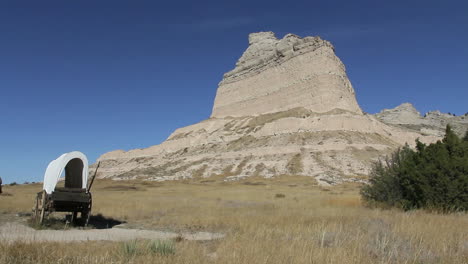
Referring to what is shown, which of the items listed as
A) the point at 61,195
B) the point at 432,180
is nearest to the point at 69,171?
the point at 61,195

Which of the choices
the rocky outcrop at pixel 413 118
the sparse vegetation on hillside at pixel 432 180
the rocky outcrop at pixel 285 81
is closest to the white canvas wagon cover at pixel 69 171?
the sparse vegetation on hillside at pixel 432 180

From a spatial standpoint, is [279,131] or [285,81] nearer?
[279,131]

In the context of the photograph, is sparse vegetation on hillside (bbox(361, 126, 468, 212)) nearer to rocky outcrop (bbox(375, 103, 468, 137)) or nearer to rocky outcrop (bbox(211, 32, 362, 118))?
rocky outcrop (bbox(211, 32, 362, 118))

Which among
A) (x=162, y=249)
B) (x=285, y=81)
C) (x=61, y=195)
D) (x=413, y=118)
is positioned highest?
(x=285, y=81)

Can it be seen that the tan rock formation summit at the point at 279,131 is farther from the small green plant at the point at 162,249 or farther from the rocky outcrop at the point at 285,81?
the small green plant at the point at 162,249

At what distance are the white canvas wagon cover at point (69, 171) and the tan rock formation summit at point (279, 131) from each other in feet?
136

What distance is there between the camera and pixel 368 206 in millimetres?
19500

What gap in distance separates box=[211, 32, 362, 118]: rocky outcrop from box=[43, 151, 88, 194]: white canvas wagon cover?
84994 mm

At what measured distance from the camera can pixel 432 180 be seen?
15844 mm

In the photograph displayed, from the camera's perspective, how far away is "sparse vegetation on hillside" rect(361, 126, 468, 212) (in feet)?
50.2

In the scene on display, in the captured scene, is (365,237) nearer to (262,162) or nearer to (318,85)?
(262,162)

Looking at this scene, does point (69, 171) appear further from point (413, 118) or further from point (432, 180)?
point (413, 118)

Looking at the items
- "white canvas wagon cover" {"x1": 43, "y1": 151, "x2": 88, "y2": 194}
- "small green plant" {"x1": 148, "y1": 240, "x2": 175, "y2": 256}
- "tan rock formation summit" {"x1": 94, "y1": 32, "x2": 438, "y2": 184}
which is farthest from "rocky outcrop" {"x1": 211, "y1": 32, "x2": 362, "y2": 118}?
"small green plant" {"x1": 148, "y1": 240, "x2": 175, "y2": 256}

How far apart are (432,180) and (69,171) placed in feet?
53.0
